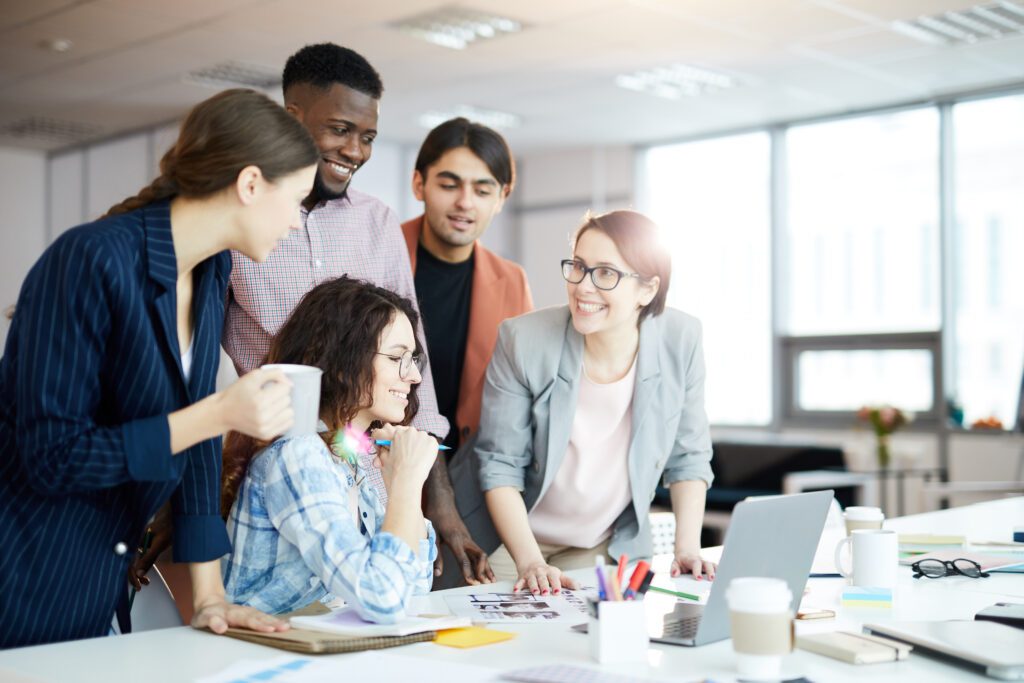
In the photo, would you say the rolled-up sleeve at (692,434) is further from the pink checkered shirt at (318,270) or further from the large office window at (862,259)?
the large office window at (862,259)

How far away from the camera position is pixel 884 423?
7.03 m

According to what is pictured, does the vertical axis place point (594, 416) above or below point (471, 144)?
below

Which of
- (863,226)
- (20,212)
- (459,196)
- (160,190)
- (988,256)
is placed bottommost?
(160,190)

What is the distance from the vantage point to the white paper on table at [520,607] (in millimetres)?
1812

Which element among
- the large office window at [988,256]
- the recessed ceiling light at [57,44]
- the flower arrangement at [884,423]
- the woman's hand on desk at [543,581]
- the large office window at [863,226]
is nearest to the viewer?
the woman's hand on desk at [543,581]

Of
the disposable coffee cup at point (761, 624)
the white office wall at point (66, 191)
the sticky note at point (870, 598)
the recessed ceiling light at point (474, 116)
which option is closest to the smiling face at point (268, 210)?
the disposable coffee cup at point (761, 624)

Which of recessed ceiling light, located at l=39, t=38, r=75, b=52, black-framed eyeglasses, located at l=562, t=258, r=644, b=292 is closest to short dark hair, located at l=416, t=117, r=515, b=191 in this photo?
black-framed eyeglasses, located at l=562, t=258, r=644, b=292

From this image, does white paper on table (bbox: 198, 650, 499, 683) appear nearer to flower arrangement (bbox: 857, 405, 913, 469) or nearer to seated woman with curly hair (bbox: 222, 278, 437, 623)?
seated woman with curly hair (bbox: 222, 278, 437, 623)

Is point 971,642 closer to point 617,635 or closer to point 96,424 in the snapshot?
point 617,635

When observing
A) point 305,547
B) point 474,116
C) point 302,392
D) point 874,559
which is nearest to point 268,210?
point 302,392

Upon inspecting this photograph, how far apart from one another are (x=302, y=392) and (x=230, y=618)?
14.7 inches

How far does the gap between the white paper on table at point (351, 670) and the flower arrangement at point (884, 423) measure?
5902 millimetres

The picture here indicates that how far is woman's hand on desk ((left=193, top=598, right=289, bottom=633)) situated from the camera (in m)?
1.66

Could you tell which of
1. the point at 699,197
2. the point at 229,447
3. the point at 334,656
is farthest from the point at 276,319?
the point at 699,197
